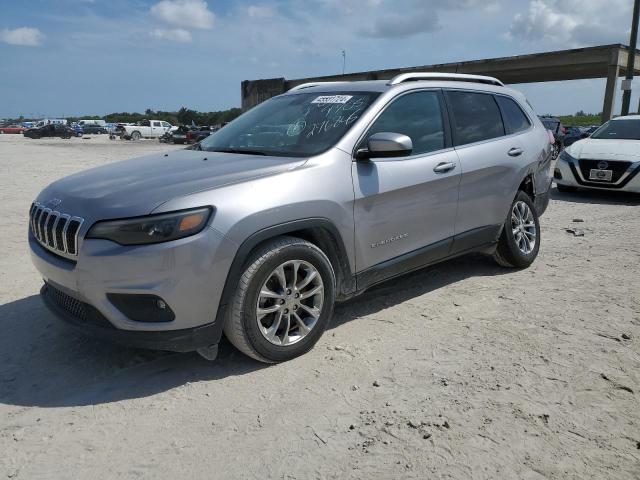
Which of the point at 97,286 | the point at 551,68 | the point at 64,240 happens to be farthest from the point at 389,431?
the point at 551,68

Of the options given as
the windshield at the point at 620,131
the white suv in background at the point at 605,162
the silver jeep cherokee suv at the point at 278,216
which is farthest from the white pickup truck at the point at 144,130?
the silver jeep cherokee suv at the point at 278,216

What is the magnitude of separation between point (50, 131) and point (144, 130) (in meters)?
9.63

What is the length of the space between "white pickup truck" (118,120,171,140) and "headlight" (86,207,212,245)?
48.3 meters

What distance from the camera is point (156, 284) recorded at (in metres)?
2.87

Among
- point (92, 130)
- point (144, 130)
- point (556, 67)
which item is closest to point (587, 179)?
point (556, 67)

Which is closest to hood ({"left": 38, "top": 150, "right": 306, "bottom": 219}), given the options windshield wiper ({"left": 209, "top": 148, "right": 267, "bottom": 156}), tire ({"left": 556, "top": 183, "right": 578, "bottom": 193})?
windshield wiper ({"left": 209, "top": 148, "right": 267, "bottom": 156})

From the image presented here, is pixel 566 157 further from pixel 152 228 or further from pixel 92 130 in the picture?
pixel 92 130

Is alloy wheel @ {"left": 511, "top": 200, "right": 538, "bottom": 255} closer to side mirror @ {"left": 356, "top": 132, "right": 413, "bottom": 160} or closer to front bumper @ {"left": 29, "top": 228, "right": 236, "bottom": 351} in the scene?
side mirror @ {"left": 356, "top": 132, "right": 413, "bottom": 160}

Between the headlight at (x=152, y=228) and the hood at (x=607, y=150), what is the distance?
8849mm

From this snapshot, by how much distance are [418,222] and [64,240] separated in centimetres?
237

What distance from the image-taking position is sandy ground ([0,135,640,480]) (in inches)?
97.8

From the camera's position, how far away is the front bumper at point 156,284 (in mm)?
2861

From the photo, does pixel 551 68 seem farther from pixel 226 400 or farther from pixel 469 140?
pixel 226 400

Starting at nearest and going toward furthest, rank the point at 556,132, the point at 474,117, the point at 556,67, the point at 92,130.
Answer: the point at 474,117, the point at 556,132, the point at 556,67, the point at 92,130
